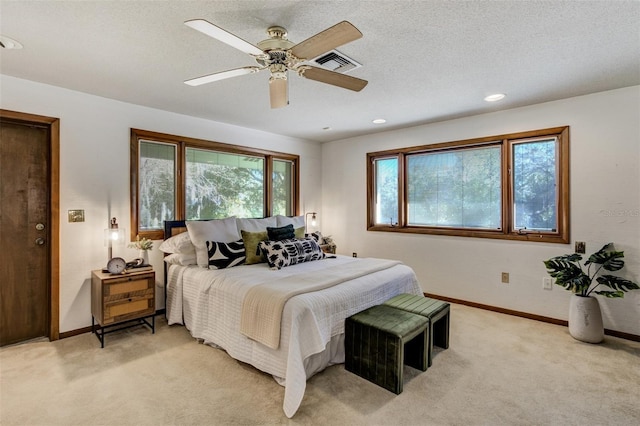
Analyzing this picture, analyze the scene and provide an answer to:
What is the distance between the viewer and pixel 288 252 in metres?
3.30

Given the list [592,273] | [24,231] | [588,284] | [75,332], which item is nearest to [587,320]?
[588,284]

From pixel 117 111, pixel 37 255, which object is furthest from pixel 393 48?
pixel 37 255

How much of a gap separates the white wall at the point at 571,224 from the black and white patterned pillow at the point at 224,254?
2360 millimetres

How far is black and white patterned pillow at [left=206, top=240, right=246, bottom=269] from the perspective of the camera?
10.3 ft

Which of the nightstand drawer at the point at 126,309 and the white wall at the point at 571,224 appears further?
the white wall at the point at 571,224

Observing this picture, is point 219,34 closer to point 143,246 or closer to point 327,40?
point 327,40

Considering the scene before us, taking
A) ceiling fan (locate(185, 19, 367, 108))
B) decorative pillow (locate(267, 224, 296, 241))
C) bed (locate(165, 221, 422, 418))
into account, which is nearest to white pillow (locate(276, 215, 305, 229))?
decorative pillow (locate(267, 224, 296, 241))

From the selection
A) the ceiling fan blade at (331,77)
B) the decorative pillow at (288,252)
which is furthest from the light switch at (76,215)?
the ceiling fan blade at (331,77)

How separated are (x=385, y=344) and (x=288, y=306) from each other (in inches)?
28.6

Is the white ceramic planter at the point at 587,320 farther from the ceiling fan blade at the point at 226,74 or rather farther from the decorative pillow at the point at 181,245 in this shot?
the decorative pillow at the point at 181,245

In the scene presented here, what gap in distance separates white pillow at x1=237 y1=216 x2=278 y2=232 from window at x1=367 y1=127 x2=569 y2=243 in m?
1.75

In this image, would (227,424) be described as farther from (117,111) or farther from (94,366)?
(117,111)

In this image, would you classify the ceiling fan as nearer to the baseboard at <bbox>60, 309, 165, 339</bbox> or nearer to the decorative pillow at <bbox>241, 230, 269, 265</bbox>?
the decorative pillow at <bbox>241, 230, 269, 265</bbox>

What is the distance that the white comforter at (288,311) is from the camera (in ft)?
7.07
